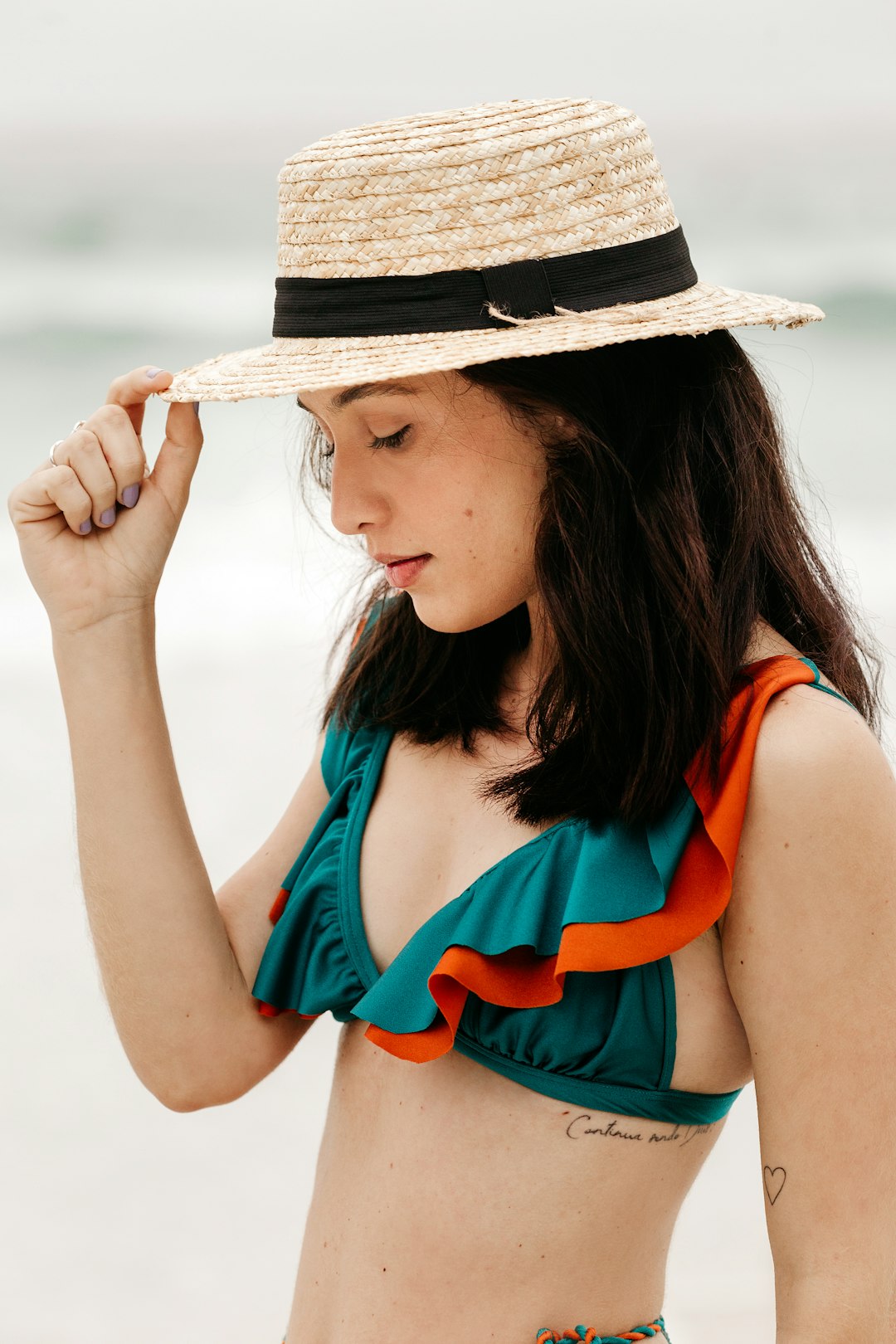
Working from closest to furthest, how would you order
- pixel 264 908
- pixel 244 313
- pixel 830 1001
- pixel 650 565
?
pixel 830 1001 → pixel 650 565 → pixel 264 908 → pixel 244 313

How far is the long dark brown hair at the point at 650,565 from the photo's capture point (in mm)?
998

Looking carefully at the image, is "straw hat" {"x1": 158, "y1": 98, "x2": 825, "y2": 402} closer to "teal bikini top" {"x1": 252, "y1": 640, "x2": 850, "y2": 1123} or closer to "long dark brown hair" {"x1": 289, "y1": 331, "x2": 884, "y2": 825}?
"long dark brown hair" {"x1": 289, "y1": 331, "x2": 884, "y2": 825}

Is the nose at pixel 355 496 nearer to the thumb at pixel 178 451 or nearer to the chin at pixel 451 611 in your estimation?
the chin at pixel 451 611

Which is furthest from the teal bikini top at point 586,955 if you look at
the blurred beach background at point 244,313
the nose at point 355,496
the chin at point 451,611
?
the blurred beach background at point 244,313

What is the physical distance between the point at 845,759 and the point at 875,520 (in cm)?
332

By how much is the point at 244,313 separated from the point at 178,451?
13.3ft

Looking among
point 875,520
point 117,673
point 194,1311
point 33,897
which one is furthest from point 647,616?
point 875,520

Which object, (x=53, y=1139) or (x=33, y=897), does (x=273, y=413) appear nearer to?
(x=33, y=897)

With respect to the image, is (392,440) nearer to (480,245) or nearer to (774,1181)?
(480,245)

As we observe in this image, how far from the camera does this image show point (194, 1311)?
2.32 metres

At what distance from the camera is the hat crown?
3.18 feet

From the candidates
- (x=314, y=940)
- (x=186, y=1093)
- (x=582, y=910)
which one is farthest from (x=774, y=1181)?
(x=186, y=1093)

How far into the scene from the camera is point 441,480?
1015 mm

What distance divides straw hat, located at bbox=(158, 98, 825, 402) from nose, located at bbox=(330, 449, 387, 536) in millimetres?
80
